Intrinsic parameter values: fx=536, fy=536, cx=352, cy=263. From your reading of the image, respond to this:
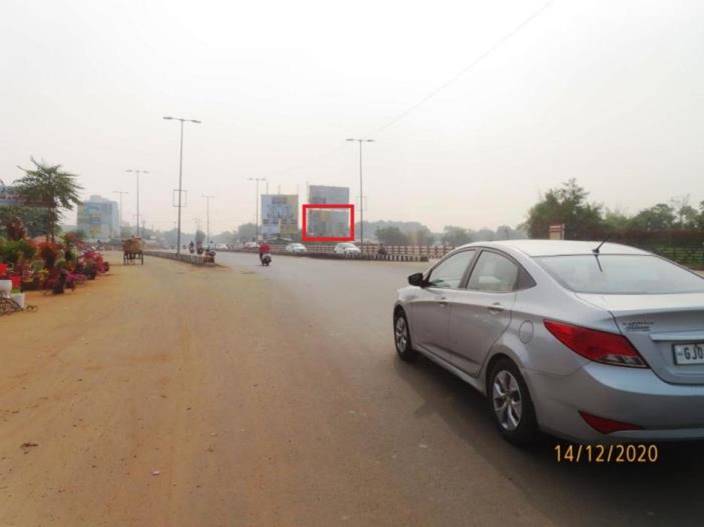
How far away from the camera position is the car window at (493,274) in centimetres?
428

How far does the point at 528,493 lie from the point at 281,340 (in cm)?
520

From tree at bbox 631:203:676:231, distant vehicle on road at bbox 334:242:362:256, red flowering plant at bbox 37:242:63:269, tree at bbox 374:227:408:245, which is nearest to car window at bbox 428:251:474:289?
red flowering plant at bbox 37:242:63:269

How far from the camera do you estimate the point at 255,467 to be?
11.8 ft

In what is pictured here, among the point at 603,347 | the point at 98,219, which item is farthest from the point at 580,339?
the point at 98,219

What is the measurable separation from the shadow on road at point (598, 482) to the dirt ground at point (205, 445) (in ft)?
0.52

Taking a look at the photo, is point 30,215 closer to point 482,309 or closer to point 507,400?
point 482,309

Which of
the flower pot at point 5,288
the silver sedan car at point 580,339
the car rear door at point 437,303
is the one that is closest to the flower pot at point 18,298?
the flower pot at point 5,288

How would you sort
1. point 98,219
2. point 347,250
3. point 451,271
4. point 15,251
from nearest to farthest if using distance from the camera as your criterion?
1. point 451,271
2. point 15,251
3. point 347,250
4. point 98,219

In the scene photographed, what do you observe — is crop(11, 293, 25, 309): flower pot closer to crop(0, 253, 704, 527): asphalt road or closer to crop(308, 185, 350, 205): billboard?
crop(0, 253, 704, 527): asphalt road

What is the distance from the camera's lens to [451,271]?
18.1 feet

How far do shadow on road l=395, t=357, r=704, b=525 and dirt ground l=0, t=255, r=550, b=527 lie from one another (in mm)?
160

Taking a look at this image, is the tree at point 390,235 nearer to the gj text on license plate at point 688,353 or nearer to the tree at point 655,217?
the tree at point 655,217
